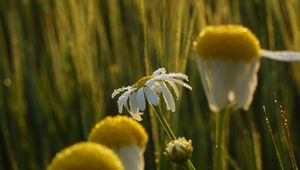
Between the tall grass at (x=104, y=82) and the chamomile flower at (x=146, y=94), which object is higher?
the chamomile flower at (x=146, y=94)

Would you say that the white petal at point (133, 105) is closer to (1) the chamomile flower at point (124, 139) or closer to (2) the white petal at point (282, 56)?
(1) the chamomile flower at point (124, 139)

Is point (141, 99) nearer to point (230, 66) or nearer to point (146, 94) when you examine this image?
point (146, 94)

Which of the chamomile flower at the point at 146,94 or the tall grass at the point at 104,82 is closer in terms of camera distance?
the chamomile flower at the point at 146,94

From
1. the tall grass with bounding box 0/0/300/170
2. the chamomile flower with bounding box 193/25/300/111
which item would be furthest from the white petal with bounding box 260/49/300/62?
the tall grass with bounding box 0/0/300/170

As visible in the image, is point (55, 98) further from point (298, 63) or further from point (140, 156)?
point (140, 156)

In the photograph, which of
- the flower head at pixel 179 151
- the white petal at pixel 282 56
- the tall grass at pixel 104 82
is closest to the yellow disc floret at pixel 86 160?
the flower head at pixel 179 151

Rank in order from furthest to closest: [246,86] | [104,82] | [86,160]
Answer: [104,82] → [246,86] → [86,160]

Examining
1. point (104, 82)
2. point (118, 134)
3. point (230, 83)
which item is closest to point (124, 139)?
point (118, 134)
